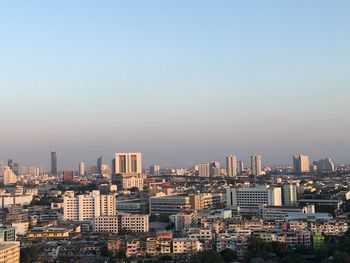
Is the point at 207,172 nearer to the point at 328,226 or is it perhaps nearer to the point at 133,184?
the point at 133,184

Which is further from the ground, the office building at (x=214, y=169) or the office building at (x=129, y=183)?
the office building at (x=214, y=169)

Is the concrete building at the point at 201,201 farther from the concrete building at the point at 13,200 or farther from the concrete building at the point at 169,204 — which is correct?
the concrete building at the point at 13,200

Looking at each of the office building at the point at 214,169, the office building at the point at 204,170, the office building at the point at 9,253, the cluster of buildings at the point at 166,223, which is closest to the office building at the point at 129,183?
the cluster of buildings at the point at 166,223

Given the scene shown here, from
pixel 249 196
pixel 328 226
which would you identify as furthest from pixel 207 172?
pixel 328 226

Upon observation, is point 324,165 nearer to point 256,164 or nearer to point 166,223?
point 256,164

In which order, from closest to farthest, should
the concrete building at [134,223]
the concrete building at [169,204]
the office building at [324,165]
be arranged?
the concrete building at [134,223] → the concrete building at [169,204] → the office building at [324,165]

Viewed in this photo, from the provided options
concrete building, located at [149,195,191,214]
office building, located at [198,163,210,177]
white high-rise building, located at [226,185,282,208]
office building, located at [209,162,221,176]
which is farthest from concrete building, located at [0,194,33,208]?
office building, located at [209,162,221,176]

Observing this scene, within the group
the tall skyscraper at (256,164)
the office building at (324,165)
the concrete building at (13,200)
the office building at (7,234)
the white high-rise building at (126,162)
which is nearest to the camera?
the office building at (7,234)
